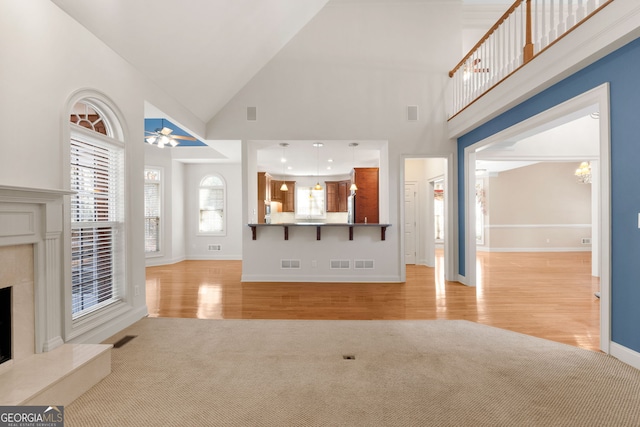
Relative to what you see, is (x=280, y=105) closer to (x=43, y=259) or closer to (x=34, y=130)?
(x=34, y=130)

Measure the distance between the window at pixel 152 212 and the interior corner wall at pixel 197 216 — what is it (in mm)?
812

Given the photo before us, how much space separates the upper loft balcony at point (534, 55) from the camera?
2.30 metres

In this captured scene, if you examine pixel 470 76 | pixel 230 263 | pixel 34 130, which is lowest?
pixel 230 263

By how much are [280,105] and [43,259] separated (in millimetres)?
4086

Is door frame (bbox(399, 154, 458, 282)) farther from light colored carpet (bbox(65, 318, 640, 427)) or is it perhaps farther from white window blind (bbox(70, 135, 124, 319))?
white window blind (bbox(70, 135, 124, 319))

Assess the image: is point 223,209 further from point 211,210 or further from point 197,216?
point 197,216

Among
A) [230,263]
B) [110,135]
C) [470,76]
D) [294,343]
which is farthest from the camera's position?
[230,263]

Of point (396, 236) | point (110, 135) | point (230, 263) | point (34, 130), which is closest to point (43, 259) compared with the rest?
point (34, 130)

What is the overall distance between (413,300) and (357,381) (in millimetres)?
2332

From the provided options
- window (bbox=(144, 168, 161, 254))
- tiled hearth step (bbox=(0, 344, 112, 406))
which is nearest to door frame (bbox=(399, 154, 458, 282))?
tiled hearth step (bbox=(0, 344, 112, 406))

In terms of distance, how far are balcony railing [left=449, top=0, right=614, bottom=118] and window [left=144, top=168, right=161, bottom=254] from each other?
6929 mm

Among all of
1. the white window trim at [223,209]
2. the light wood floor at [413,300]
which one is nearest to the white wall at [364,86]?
the light wood floor at [413,300]

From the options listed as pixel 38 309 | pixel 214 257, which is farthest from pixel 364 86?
pixel 214 257

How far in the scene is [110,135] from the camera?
3018 millimetres
